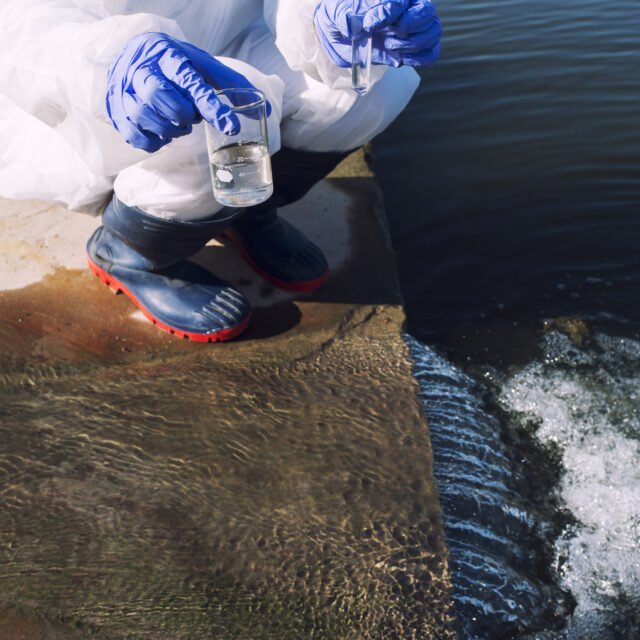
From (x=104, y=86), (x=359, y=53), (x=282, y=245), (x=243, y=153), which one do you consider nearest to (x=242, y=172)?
(x=243, y=153)

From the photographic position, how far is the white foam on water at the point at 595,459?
5.32ft

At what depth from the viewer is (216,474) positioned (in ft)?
5.42

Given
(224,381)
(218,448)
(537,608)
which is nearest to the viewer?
(537,608)

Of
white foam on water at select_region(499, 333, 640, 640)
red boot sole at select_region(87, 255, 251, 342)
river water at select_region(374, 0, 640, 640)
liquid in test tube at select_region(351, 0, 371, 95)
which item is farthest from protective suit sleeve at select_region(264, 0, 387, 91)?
white foam on water at select_region(499, 333, 640, 640)

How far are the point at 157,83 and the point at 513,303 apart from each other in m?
1.69

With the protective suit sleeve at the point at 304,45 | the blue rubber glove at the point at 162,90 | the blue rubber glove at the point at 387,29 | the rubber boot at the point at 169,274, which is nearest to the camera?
the blue rubber glove at the point at 162,90

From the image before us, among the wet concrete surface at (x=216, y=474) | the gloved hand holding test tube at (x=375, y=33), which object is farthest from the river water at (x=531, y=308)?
the gloved hand holding test tube at (x=375, y=33)

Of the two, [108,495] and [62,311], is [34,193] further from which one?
[108,495]

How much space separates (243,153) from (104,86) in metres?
0.34

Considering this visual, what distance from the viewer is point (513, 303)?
8.46ft

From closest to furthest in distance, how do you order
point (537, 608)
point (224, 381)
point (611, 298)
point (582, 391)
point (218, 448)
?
1. point (537, 608)
2. point (218, 448)
3. point (224, 381)
4. point (582, 391)
5. point (611, 298)

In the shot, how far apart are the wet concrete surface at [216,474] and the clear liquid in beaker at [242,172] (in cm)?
63

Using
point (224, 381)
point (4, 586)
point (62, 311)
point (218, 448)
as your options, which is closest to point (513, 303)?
point (224, 381)

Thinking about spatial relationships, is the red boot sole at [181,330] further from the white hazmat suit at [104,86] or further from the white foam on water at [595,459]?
the white foam on water at [595,459]
